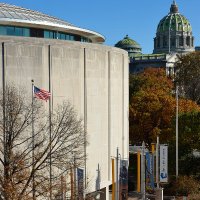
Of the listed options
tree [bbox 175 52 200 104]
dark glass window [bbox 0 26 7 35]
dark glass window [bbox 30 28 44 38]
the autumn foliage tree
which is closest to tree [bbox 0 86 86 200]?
dark glass window [bbox 0 26 7 35]

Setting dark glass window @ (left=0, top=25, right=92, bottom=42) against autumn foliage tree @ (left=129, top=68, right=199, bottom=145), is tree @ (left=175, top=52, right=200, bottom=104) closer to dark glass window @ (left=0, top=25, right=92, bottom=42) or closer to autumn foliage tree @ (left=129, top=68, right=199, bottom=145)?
autumn foliage tree @ (left=129, top=68, right=199, bottom=145)

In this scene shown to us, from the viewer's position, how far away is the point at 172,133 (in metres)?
46.2

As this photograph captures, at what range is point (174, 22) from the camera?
7141 inches

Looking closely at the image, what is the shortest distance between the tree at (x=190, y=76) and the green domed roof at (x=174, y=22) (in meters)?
109

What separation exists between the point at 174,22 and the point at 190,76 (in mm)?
115368

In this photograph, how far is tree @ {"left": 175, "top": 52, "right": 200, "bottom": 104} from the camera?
230 ft

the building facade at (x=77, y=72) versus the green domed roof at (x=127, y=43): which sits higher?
the green domed roof at (x=127, y=43)

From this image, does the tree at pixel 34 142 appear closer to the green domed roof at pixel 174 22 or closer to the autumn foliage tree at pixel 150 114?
the autumn foliage tree at pixel 150 114

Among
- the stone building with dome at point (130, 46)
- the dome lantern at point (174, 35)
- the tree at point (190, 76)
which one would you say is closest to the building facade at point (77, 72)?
the tree at point (190, 76)

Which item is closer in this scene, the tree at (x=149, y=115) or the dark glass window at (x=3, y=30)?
the dark glass window at (x=3, y=30)

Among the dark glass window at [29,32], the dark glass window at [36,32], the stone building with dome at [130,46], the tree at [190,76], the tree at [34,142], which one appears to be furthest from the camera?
the stone building with dome at [130,46]

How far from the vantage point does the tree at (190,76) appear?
2766 inches

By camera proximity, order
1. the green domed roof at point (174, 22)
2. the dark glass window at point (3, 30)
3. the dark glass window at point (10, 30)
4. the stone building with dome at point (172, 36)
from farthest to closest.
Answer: the green domed roof at point (174, 22) < the stone building with dome at point (172, 36) < the dark glass window at point (10, 30) < the dark glass window at point (3, 30)

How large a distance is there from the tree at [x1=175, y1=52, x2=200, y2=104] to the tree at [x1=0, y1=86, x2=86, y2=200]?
4541cm
